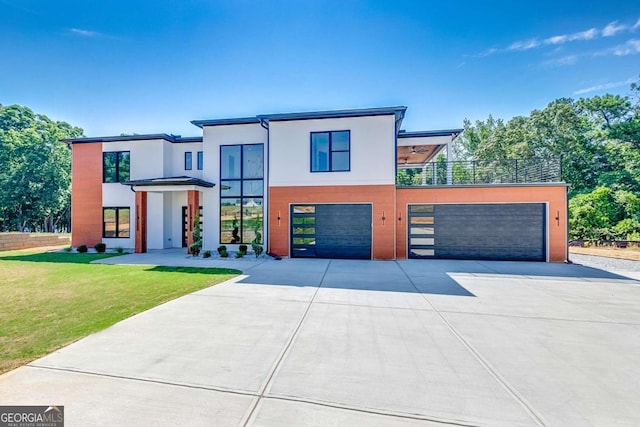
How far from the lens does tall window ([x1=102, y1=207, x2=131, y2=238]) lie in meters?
14.8

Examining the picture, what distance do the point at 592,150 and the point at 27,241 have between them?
134 feet

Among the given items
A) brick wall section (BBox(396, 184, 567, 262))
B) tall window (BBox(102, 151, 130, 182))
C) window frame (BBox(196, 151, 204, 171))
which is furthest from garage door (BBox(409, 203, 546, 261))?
tall window (BBox(102, 151, 130, 182))

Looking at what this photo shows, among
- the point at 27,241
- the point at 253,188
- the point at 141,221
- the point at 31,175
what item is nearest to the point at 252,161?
the point at 253,188

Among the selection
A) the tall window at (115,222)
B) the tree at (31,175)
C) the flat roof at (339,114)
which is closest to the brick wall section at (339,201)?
the flat roof at (339,114)

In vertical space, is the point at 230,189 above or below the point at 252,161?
below

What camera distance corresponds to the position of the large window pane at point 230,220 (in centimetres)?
1336

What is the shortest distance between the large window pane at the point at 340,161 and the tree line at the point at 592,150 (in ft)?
49.6

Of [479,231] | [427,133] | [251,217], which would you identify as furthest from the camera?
[427,133]

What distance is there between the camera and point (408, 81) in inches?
564

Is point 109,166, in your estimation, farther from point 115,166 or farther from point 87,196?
point 87,196

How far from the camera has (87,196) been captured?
14984 millimetres

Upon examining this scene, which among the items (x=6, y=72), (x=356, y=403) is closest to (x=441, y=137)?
(x=356, y=403)

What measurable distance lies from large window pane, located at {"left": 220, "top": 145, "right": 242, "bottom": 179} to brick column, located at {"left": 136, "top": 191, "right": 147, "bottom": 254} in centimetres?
416

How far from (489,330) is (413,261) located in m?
7.05
